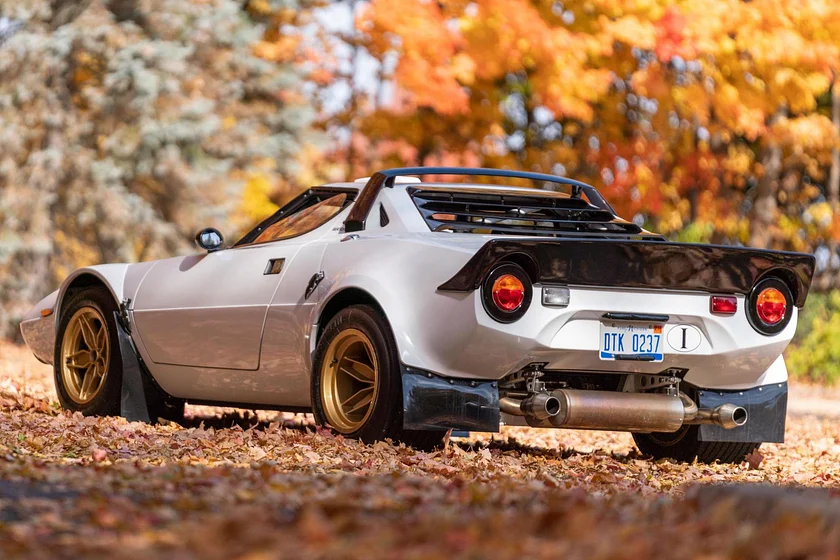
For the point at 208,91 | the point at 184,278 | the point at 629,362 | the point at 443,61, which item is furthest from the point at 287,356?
the point at 208,91

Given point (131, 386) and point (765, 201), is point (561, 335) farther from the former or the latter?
point (765, 201)

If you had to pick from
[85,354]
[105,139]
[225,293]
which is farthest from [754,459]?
[105,139]

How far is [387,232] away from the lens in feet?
22.5

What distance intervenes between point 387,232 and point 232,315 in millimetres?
1197

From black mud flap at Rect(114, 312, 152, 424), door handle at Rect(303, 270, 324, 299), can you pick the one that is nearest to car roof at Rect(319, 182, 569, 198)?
door handle at Rect(303, 270, 324, 299)

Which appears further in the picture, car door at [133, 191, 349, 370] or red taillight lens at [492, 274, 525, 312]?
car door at [133, 191, 349, 370]

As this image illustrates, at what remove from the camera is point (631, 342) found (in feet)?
21.0

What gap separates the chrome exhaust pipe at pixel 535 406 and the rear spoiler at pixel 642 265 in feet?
1.86

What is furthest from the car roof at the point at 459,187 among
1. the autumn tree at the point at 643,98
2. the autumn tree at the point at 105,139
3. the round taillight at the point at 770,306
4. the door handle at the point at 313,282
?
the autumn tree at the point at 105,139

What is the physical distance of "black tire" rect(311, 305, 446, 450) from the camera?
6344 millimetres

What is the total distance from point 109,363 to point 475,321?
120 inches

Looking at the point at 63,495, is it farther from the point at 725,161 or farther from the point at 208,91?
the point at 208,91

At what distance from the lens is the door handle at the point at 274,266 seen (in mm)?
7371

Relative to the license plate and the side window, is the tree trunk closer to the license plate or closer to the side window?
the side window
